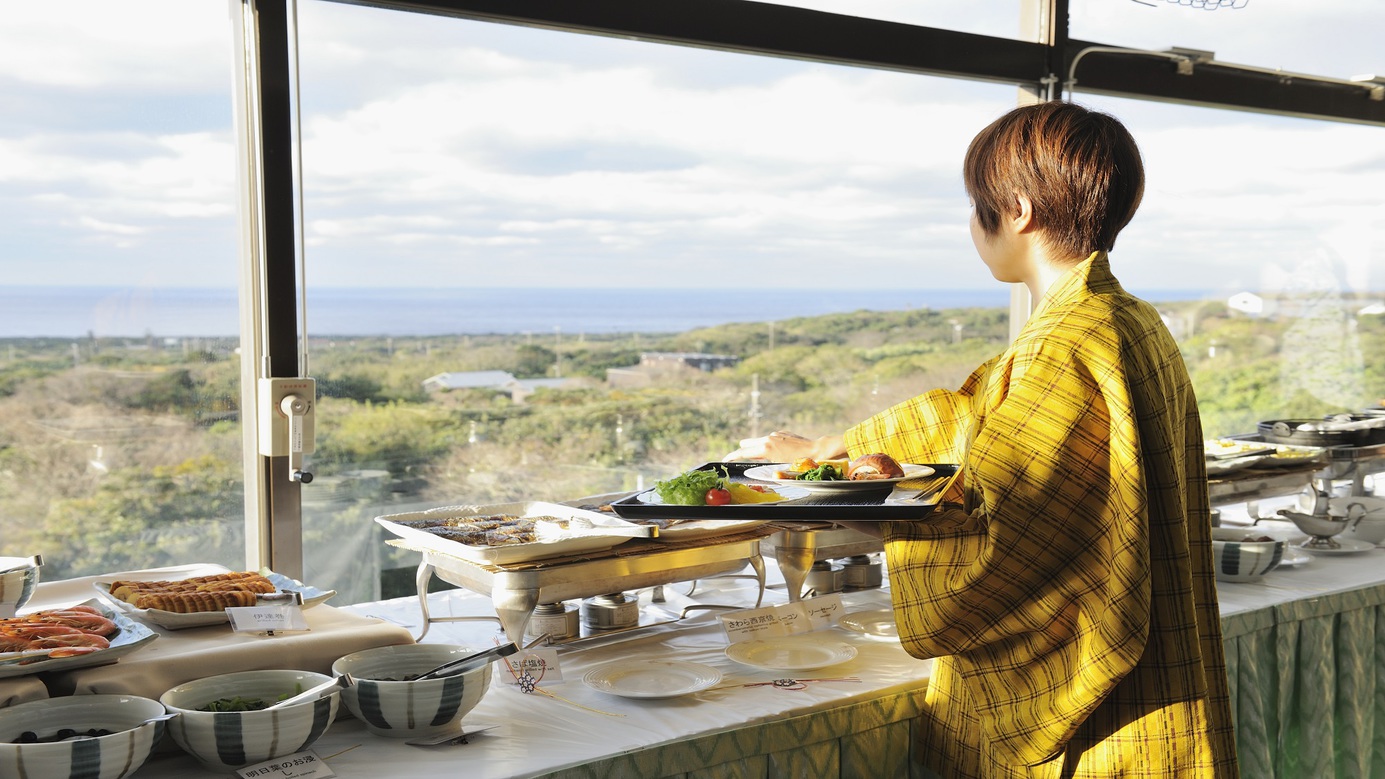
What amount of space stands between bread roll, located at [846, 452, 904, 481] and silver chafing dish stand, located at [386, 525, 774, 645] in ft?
0.97

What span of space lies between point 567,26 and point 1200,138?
1.94 m

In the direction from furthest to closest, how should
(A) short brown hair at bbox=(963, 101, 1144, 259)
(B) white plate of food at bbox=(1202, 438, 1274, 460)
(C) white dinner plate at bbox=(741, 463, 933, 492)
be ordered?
(B) white plate of food at bbox=(1202, 438, 1274, 460) < (C) white dinner plate at bbox=(741, 463, 933, 492) < (A) short brown hair at bbox=(963, 101, 1144, 259)

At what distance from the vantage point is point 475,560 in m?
1.36

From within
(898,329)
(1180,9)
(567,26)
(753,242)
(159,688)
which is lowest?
(159,688)

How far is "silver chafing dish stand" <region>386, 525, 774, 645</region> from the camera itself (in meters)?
1.36

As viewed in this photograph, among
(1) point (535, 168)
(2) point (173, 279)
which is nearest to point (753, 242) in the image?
(1) point (535, 168)

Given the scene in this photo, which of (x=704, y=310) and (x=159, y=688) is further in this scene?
(x=704, y=310)

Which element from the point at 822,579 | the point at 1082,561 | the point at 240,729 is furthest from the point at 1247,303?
the point at 240,729

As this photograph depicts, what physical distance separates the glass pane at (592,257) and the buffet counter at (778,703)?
51 cm

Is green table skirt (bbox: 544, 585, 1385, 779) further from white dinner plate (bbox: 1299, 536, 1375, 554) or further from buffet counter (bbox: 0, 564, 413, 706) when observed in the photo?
buffet counter (bbox: 0, 564, 413, 706)

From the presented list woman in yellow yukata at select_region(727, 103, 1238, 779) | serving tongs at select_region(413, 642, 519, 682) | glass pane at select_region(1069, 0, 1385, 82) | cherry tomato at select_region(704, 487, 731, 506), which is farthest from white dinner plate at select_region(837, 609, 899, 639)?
glass pane at select_region(1069, 0, 1385, 82)

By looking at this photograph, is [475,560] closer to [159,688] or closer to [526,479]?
[159,688]

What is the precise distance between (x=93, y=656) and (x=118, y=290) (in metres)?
0.83

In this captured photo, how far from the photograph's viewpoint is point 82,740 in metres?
0.95
